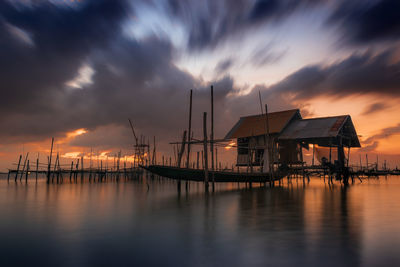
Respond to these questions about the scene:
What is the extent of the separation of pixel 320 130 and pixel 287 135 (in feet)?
13.8

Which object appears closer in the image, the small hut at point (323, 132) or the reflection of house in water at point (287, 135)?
the small hut at point (323, 132)

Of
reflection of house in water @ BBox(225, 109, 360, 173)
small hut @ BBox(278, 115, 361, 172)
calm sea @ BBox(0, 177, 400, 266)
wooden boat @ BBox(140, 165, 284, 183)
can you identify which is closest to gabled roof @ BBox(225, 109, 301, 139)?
reflection of house in water @ BBox(225, 109, 360, 173)

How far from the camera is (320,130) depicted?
126 ft

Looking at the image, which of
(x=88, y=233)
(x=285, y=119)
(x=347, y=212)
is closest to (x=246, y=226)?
(x=88, y=233)

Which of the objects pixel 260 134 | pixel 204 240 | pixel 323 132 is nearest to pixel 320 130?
pixel 323 132

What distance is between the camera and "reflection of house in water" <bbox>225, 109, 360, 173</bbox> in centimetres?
3859

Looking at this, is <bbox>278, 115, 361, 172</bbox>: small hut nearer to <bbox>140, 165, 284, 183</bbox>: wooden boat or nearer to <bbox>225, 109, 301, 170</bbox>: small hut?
<bbox>225, 109, 301, 170</bbox>: small hut

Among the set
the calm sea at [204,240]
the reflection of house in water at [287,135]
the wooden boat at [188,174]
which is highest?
the reflection of house in water at [287,135]

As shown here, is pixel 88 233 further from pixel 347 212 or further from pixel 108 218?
pixel 347 212

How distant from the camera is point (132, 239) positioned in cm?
922

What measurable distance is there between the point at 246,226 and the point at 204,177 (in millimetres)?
16504

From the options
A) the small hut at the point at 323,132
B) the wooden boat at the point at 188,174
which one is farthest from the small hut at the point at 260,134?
the wooden boat at the point at 188,174

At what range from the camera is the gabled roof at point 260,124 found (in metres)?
41.2

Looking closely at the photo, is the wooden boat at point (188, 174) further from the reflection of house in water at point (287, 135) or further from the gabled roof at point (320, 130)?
the gabled roof at point (320, 130)
